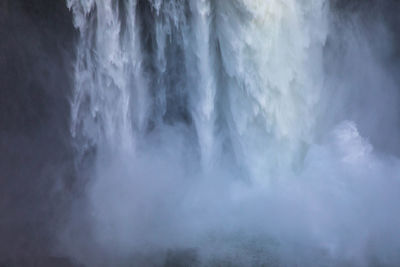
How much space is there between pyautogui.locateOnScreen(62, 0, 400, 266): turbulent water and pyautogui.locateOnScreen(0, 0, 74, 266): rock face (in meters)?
0.31

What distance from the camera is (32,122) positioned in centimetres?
891

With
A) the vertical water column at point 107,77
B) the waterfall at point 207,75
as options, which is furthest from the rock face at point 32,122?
the waterfall at point 207,75

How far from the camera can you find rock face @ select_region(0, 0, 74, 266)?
8492 mm

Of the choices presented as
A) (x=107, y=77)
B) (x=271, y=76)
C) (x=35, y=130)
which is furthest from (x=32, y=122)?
(x=271, y=76)

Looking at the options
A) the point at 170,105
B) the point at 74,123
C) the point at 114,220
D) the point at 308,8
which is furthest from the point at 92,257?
the point at 308,8

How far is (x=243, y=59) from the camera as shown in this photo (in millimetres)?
9461

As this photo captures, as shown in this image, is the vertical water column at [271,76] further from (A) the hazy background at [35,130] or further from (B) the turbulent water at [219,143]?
(A) the hazy background at [35,130]

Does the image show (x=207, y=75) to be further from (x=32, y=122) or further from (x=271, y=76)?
(x=32, y=122)

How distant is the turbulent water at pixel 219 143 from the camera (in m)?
8.65

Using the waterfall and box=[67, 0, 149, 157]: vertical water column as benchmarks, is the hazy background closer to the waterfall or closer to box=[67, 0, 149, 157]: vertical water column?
box=[67, 0, 149, 157]: vertical water column

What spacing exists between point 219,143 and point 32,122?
3710 millimetres

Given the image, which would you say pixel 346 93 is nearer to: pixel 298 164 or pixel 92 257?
pixel 298 164

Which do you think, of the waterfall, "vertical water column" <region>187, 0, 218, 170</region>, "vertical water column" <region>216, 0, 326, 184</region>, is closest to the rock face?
the waterfall

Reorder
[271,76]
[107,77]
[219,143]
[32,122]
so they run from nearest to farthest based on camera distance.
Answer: [32,122] → [107,77] → [271,76] → [219,143]
